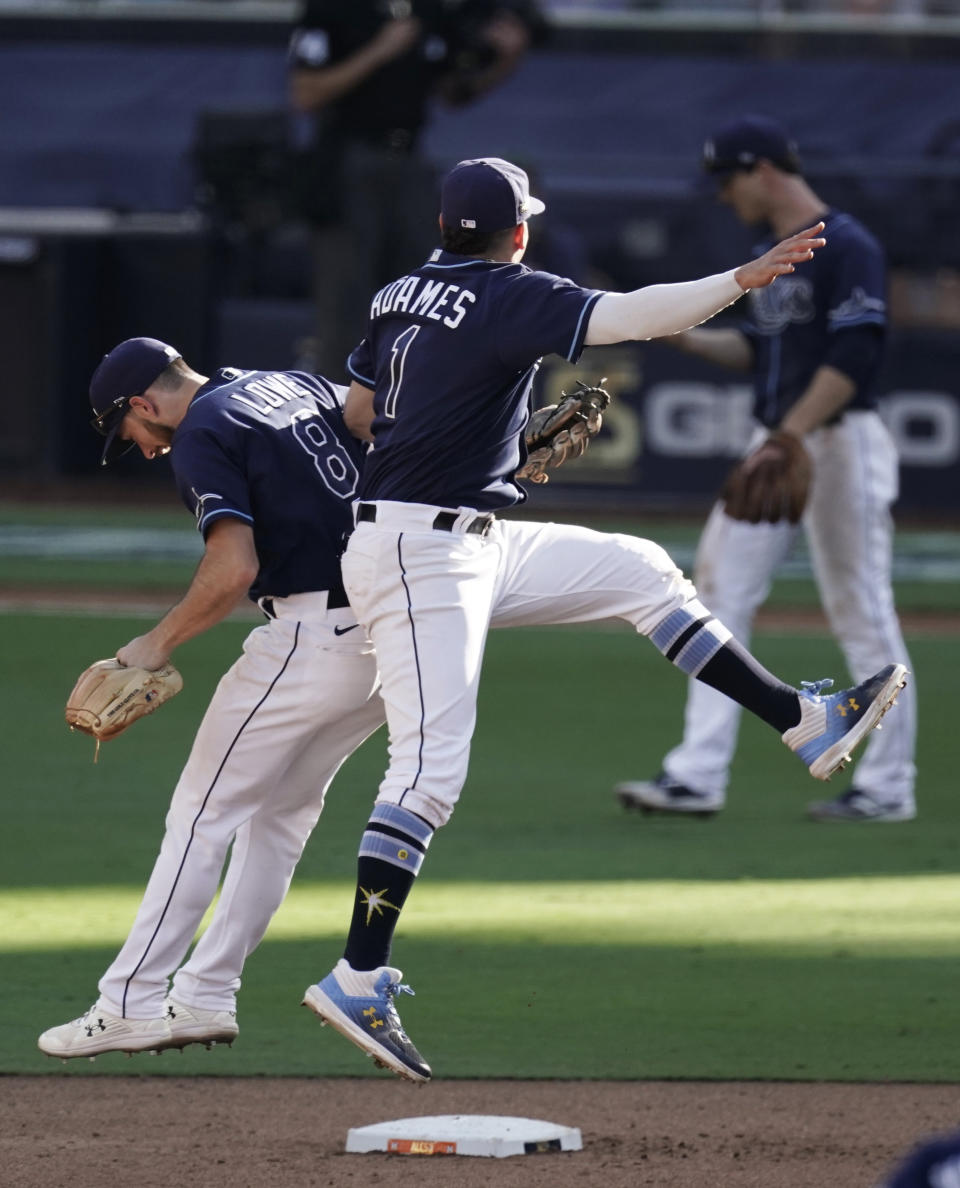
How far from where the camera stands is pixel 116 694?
4699 mm

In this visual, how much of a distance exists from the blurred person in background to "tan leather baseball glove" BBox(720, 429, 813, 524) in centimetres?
887

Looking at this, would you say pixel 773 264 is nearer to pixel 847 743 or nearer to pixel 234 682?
pixel 847 743

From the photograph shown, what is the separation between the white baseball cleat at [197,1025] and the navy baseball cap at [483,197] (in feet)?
6.02

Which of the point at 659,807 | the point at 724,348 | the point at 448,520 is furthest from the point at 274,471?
the point at 659,807

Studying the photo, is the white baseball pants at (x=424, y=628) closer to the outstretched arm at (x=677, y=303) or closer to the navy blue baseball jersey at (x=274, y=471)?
the navy blue baseball jersey at (x=274, y=471)

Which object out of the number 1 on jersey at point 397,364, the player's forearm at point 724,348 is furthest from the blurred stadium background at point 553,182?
the number 1 on jersey at point 397,364

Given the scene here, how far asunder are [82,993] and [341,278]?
1172 cm

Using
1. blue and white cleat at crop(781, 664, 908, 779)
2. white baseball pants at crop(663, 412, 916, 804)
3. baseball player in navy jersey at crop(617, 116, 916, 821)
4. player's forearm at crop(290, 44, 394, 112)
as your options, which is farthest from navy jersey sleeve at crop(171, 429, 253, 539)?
player's forearm at crop(290, 44, 394, 112)

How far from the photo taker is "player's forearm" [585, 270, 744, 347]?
4.43 meters

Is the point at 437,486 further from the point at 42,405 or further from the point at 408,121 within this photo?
the point at 42,405

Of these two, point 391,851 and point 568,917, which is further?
point 568,917

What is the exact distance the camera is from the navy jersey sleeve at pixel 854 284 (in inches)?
293

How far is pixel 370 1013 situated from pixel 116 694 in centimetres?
88

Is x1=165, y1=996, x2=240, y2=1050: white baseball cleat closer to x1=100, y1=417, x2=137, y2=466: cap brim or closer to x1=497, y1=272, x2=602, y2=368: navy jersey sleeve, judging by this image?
x1=100, y1=417, x2=137, y2=466: cap brim
